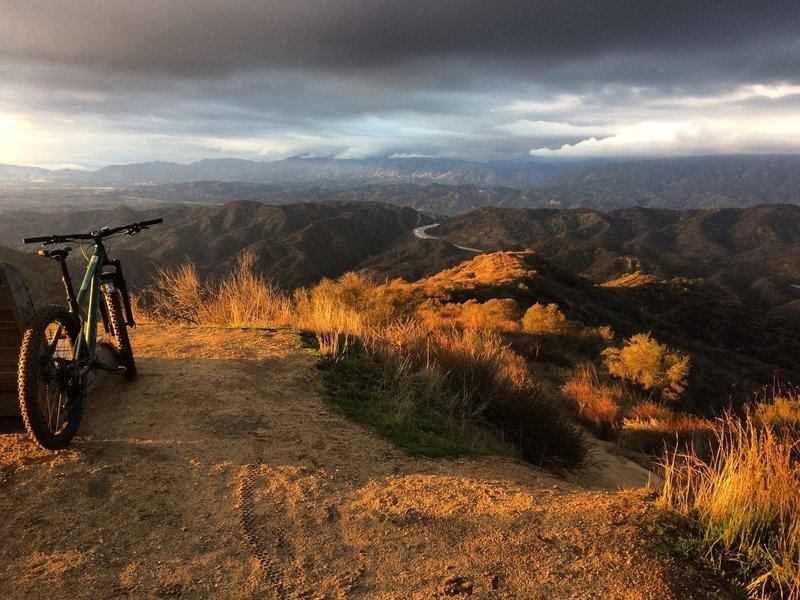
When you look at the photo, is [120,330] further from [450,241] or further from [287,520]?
[450,241]

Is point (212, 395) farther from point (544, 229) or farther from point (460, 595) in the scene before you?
point (544, 229)

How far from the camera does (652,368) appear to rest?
13.9 metres

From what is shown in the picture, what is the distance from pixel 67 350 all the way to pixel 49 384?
1.94 ft

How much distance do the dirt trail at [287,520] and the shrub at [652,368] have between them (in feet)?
37.4

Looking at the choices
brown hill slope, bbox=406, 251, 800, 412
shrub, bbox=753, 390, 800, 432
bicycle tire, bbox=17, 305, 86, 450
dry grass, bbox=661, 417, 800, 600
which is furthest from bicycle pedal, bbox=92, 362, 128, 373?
brown hill slope, bbox=406, 251, 800, 412

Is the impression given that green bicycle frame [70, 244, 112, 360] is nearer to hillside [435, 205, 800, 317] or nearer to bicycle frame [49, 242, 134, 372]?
bicycle frame [49, 242, 134, 372]

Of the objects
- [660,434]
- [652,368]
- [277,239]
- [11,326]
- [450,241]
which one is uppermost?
[11,326]

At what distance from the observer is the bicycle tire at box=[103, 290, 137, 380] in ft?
16.0

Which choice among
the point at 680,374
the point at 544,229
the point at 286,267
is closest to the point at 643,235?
the point at 544,229

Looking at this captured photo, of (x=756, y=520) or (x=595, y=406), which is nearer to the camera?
(x=756, y=520)

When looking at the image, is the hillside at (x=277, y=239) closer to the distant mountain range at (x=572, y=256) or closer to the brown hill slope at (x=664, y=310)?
the distant mountain range at (x=572, y=256)

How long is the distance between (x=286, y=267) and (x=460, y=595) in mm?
101117

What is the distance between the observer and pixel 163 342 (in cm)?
698

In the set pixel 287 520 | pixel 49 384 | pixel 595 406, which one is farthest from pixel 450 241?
pixel 287 520
